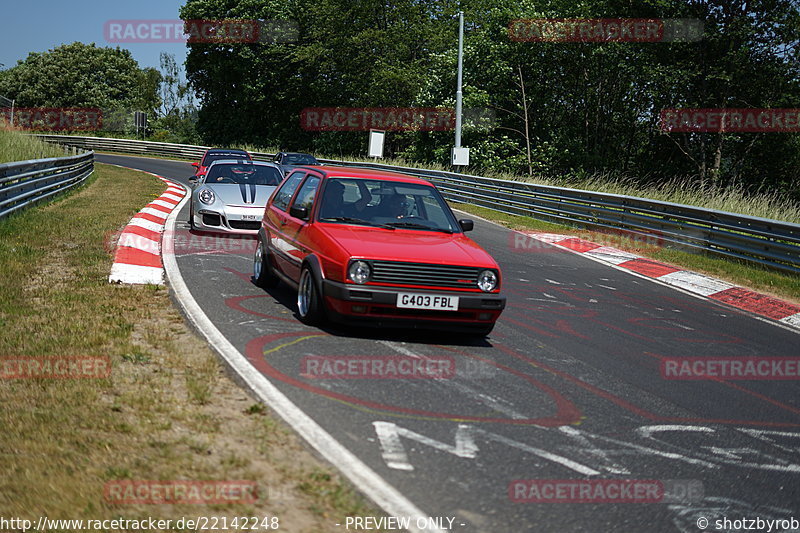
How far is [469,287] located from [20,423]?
405cm

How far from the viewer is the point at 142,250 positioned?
1170 cm

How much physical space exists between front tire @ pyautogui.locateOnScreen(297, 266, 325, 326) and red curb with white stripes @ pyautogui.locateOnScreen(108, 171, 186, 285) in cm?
233

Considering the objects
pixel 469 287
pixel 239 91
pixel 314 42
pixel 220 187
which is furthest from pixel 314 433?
pixel 239 91

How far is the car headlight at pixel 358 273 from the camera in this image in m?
7.12

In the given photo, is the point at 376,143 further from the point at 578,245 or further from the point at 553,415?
the point at 553,415

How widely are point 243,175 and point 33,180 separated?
166 inches

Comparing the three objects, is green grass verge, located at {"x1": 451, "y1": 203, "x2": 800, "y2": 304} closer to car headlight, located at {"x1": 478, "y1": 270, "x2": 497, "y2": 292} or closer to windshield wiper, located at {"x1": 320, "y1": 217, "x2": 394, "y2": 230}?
car headlight, located at {"x1": 478, "y1": 270, "x2": 497, "y2": 292}

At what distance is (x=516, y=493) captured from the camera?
13.5 ft

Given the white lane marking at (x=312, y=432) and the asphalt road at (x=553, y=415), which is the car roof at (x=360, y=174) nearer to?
the asphalt road at (x=553, y=415)

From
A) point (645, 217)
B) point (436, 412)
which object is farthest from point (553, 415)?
point (645, 217)

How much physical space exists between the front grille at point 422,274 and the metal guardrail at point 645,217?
27.7 feet

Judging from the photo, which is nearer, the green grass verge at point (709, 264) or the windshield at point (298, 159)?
the green grass verge at point (709, 264)

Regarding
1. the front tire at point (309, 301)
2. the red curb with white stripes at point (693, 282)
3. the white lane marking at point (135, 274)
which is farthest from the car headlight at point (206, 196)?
the red curb with white stripes at point (693, 282)

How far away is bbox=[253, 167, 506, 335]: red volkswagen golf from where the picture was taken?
713 centimetres
